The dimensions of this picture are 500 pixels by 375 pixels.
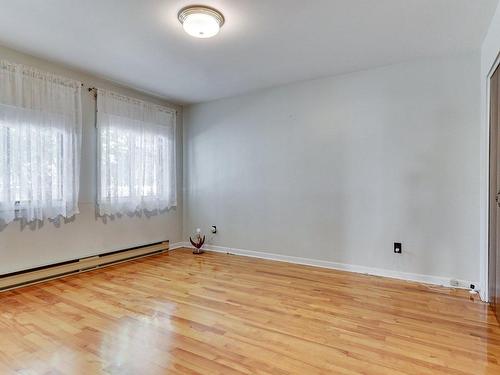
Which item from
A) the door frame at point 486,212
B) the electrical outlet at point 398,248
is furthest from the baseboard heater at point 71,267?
the door frame at point 486,212

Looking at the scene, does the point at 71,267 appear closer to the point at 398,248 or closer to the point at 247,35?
the point at 247,35

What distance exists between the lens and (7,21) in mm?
2508

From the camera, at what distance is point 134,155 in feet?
13.8

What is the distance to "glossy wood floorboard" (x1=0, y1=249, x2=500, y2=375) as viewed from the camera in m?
1.73

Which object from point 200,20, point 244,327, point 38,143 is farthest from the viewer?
point 38,143

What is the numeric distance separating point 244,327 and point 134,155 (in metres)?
3.02

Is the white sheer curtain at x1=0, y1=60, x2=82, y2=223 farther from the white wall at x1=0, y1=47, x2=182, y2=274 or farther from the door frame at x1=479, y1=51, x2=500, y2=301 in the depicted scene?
the door frame at x1=479, y1=51, x2=500, y2=301

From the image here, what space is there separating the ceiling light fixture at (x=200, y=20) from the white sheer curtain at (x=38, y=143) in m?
1.92

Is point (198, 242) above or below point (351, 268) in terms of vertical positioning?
above

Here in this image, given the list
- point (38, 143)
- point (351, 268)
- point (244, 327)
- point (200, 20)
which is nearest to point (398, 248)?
point (351, 268)

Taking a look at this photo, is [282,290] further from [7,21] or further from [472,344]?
[7,21]

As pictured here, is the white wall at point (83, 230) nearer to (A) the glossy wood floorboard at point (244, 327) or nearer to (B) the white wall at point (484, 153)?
(A) the glossy wood floorboard at point (244, 327)

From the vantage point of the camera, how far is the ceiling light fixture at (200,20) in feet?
7.55

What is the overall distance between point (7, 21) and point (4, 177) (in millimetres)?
1450
